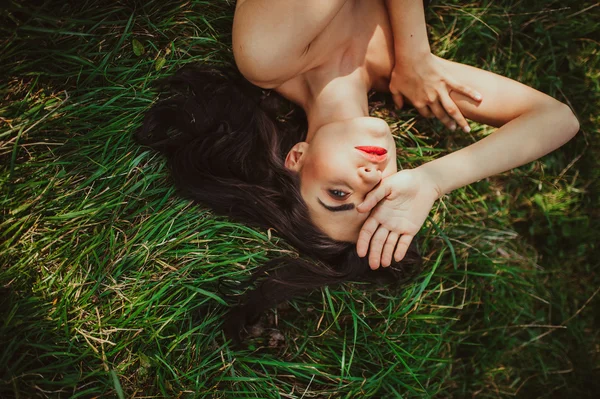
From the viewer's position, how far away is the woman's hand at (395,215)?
2275 millimetres

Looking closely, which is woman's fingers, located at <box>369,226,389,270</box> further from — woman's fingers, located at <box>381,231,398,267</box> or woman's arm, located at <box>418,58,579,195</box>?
woman's arm, located at <box>418,58,579,195</box>

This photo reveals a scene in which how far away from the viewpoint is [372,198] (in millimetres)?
2203

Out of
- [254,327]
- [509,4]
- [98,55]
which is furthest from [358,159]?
[509,4]

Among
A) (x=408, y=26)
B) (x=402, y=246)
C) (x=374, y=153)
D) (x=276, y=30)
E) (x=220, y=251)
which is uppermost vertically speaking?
(x=276, y=30)

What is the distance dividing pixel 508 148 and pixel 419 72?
0.66 meters

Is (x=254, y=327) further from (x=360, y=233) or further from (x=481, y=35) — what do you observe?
(x=481, y=35)

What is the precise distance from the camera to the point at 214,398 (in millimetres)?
2471

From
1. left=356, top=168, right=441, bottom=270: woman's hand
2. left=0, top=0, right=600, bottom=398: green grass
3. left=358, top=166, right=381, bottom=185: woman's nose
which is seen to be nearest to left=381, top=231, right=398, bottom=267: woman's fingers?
left=356, top=168, right=441, bottom=270: woman's hand

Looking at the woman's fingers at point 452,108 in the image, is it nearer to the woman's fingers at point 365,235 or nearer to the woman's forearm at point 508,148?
the woman's forearm at point 508,148

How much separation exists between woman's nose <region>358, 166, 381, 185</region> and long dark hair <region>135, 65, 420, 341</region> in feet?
1.23

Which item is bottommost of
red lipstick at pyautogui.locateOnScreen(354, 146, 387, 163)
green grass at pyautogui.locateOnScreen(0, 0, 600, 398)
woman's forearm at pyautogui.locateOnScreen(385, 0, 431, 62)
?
green grass at pyautogui.locateOnScreen(0, 0, 600, 398)

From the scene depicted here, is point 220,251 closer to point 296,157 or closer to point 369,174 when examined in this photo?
point 296,157

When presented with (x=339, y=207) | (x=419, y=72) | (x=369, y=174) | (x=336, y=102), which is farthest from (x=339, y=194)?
(x=419, y=72)

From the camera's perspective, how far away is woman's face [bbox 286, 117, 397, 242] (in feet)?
7.06
